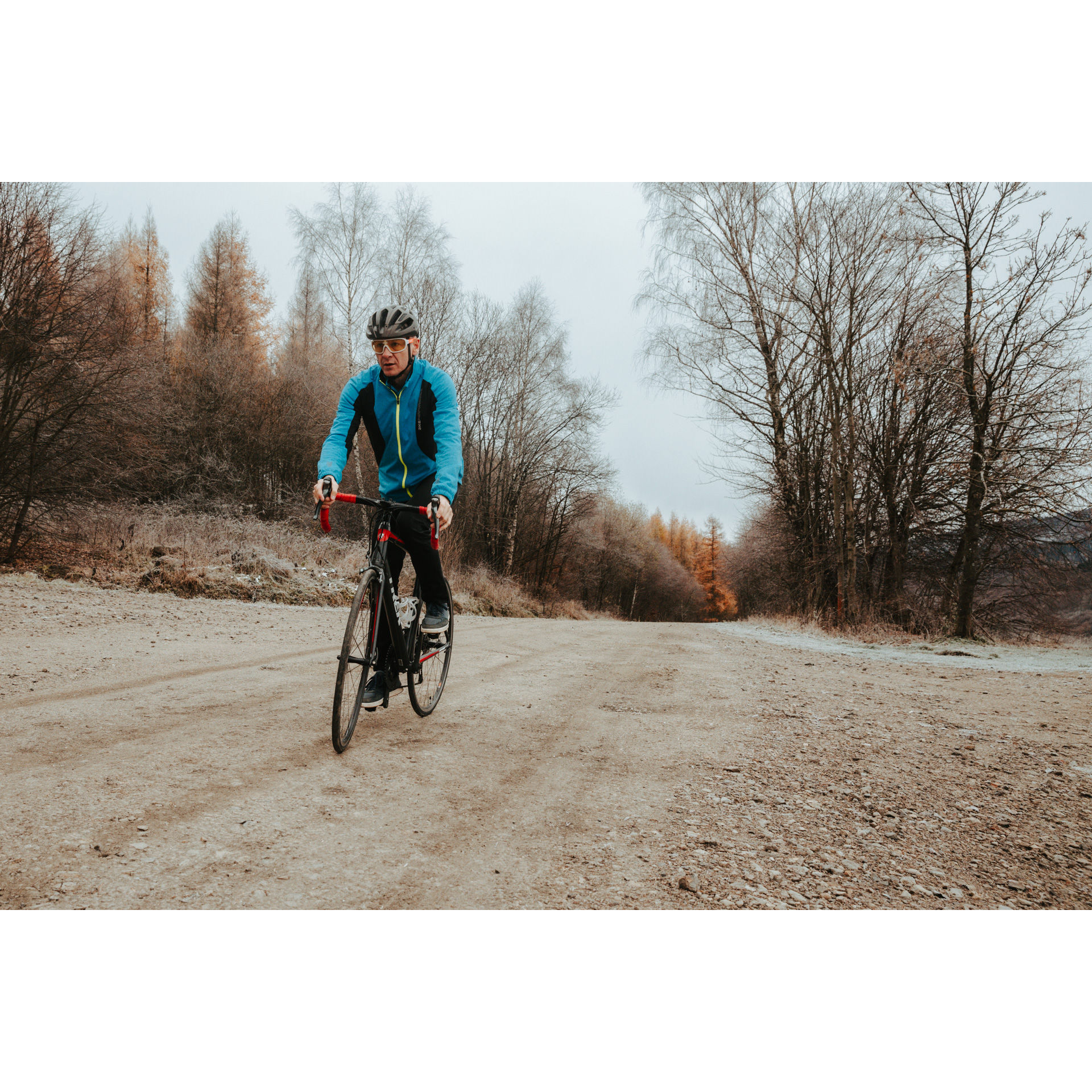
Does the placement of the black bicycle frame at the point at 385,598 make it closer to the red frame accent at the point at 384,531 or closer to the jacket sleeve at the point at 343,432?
the red frame accent at the point at 384,531

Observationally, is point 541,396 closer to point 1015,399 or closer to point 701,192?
point 701,192

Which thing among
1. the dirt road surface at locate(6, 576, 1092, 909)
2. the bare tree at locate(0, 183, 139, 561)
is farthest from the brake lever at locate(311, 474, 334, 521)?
the bare tree at locate(0, 183, 139, 561)

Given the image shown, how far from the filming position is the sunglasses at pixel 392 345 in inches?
123

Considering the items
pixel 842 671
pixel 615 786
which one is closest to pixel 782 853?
pixel 615 786

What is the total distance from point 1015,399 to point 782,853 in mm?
9081

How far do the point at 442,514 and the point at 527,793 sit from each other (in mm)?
1303

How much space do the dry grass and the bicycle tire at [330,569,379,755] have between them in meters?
4.76

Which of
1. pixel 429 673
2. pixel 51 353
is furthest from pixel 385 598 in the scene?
pixel 51 353

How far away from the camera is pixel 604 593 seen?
42.9 m

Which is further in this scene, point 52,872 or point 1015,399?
point 1015,399

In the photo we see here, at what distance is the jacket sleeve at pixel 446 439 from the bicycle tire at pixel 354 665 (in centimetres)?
57

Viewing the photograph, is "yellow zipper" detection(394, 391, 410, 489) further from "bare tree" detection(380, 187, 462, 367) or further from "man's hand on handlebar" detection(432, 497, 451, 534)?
"bare tree" detection(380, 187, 462, 367)

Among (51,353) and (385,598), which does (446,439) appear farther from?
(51,353)

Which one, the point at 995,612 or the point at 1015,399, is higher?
the point at 1015,399
